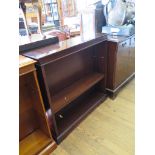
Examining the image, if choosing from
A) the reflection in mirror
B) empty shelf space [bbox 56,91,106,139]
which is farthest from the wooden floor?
the reflection in mirror

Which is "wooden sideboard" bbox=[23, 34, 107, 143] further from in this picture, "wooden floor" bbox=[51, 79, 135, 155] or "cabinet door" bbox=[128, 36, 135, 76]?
"cabinet door" bbox=[128, 36, 135, 76]

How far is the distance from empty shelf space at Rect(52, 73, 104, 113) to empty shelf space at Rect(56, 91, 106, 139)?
263mm

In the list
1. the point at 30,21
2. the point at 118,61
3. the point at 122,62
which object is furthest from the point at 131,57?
the point at 30,21

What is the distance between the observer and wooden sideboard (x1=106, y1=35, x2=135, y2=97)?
187 cm

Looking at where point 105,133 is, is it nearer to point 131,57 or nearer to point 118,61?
point 118,61

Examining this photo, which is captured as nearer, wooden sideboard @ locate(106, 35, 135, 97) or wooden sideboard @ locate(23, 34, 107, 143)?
wooden sideboard @ locate(23, 34, 107, 143)

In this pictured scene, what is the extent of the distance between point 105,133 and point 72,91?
21.5 inches

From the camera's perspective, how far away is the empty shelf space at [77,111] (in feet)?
5.33

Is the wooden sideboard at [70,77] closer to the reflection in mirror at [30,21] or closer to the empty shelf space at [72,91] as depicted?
the empty shelf space at [72,91]

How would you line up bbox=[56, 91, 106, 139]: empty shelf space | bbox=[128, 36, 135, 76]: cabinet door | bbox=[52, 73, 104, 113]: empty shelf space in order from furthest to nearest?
bbox=[128, 36, 135, 76]: cabinet door < bbox=[56, 91, 106, 139]: empty shelf space < bbox=[52, 73, 104, 113]: empty shelf space

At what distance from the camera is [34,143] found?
55.2 inches
